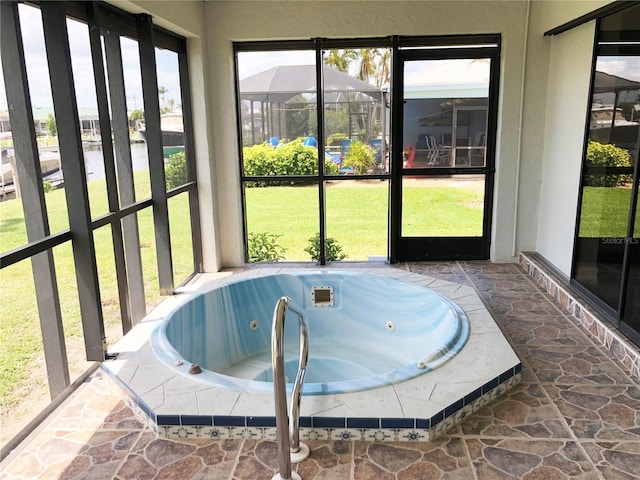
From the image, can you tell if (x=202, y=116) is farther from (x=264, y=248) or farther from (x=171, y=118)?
(x=264, y=248)

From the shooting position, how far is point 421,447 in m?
2.50

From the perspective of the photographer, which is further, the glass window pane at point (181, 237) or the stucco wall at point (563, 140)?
the glass window pane at point (181, 237)

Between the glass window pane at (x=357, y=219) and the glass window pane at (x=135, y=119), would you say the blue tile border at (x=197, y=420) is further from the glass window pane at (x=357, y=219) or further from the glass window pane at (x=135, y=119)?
the glass window pane at (x=357, y=219)

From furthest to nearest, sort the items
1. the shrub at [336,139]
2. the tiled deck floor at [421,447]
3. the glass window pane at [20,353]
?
the shrub at [336,139] → the glass window pane at [20,353] → the tiled deck floor at [421,447]

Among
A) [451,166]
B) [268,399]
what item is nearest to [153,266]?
[268,399]

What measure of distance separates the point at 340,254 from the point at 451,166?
1.56 metres

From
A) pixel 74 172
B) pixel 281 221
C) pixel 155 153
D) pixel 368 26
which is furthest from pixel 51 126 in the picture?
pixel 368 26

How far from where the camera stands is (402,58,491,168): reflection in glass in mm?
5266

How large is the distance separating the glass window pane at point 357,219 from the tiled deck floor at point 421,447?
283cm

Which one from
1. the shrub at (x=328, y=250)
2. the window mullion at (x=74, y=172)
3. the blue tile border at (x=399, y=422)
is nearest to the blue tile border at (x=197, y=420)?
the blue tile border at (x=399, y=422)

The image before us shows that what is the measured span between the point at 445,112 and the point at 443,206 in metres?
1.01

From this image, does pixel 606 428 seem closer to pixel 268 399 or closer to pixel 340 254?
pixel 268 399

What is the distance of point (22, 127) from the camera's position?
2705 millimetres

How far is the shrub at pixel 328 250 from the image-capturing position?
226 inches
